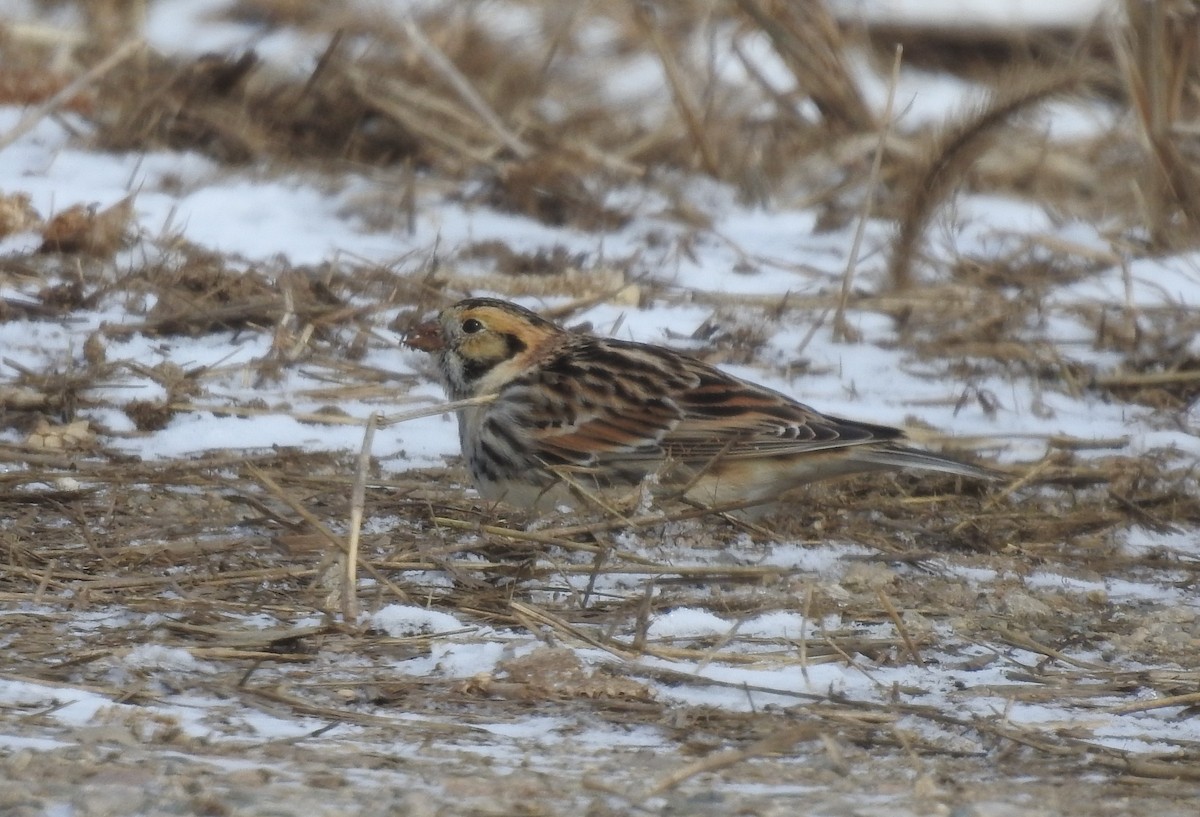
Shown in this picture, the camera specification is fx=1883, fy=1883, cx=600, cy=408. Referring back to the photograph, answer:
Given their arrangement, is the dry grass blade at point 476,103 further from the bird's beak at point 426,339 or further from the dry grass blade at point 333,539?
the dry grass blade at point 333,539

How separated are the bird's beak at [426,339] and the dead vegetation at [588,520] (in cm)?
32

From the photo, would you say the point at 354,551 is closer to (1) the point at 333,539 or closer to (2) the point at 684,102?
(1) the point at 333,539

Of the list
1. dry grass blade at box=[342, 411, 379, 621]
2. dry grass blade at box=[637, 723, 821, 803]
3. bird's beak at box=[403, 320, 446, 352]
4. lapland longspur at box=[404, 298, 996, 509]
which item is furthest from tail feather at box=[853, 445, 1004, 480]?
dry grass blade at box=[637, 723, 821, 803]

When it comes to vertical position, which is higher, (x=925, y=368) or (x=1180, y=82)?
(x=1180, y=82)

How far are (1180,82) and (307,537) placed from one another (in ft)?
14.1

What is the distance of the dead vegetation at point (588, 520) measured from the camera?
3396mm

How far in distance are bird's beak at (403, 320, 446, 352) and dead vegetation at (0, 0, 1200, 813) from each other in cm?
32

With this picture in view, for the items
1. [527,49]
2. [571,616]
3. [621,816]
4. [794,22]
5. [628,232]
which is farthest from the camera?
[527,49]

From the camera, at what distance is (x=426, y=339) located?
5309mm

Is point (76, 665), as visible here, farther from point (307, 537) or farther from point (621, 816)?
point (621, 816)

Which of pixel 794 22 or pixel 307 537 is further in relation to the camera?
pixel 794 22

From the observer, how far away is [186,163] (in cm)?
776

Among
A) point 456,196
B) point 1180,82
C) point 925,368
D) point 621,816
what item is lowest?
point 621,816

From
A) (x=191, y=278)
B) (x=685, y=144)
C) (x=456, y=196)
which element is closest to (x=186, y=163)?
(x=456, y=196)
